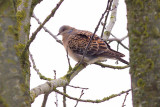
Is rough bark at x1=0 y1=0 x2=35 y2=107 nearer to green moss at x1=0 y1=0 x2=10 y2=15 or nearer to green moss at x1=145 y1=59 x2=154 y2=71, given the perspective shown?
green moss at x1=0 y1=0 x2=10 y2=15

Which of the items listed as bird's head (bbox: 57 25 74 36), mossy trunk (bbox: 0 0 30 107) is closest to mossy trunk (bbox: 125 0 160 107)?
mossy trunk (bbox: 0 0 30 107)

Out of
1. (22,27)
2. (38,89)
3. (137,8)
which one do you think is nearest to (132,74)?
(137,8)

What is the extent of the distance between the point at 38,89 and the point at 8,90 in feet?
4.84

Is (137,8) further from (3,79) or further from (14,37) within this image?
(3,79)

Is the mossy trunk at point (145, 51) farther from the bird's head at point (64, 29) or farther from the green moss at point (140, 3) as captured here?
the bird's head at point (64, 29)

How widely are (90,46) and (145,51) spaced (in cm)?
436

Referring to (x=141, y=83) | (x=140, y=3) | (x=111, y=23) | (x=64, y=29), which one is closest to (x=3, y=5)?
Result: (x=140, y=3)

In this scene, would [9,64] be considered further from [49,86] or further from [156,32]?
[49,86]

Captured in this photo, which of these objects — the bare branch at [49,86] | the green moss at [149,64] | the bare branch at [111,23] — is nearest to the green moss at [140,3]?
the green moss at [149,64]

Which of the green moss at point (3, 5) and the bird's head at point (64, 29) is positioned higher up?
the bird's head at point (64, 29)

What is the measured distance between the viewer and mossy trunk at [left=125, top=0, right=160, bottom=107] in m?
2.04

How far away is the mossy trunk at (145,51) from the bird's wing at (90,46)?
3.80 metres

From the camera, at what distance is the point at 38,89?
10.8ft

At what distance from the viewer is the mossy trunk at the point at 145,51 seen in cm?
204
